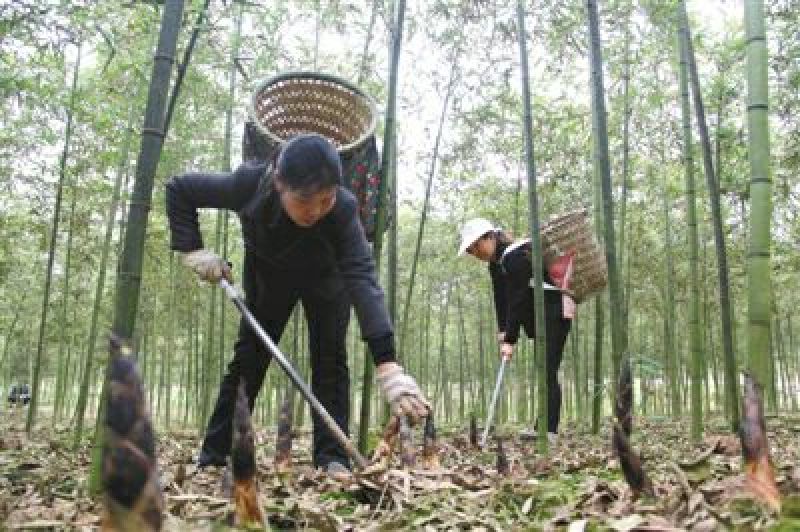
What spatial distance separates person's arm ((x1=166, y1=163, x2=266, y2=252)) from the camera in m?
2.94

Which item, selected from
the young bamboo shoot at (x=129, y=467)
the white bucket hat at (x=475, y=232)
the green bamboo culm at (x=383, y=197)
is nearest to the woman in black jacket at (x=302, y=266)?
the green bamboo culm at (x=383, y=197)

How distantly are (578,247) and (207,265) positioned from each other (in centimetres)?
306

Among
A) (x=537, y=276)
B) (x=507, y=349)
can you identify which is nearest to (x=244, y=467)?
(x=537, y=276)

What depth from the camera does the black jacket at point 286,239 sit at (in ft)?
8.45

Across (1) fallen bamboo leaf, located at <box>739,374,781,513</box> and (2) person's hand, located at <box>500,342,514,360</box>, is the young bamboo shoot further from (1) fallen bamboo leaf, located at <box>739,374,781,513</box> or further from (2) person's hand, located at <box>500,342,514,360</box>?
(2) person's hand, located at <box>500,342,514,360</box>

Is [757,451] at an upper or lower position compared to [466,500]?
upper

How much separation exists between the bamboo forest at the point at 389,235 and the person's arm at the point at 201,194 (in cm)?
1

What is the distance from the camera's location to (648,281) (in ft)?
43.6

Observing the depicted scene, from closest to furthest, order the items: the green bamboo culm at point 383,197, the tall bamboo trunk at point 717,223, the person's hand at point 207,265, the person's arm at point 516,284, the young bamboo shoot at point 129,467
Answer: the young bamboo shoot at point 129,467 → the person's hand at point 207,265 → the green bamboo culm at point 383,197 → the tall bamboo trunk at point 717,223 → the person's arm at point 516,284

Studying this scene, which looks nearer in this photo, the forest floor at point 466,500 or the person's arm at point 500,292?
the forest floor at point 466,500

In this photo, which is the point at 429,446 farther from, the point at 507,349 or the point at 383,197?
the point at 507,349

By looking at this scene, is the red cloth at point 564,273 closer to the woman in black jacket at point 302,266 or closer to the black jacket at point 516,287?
the black jacket at point 516,287

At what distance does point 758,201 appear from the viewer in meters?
2.05

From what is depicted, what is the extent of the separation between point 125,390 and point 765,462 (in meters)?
1.31
